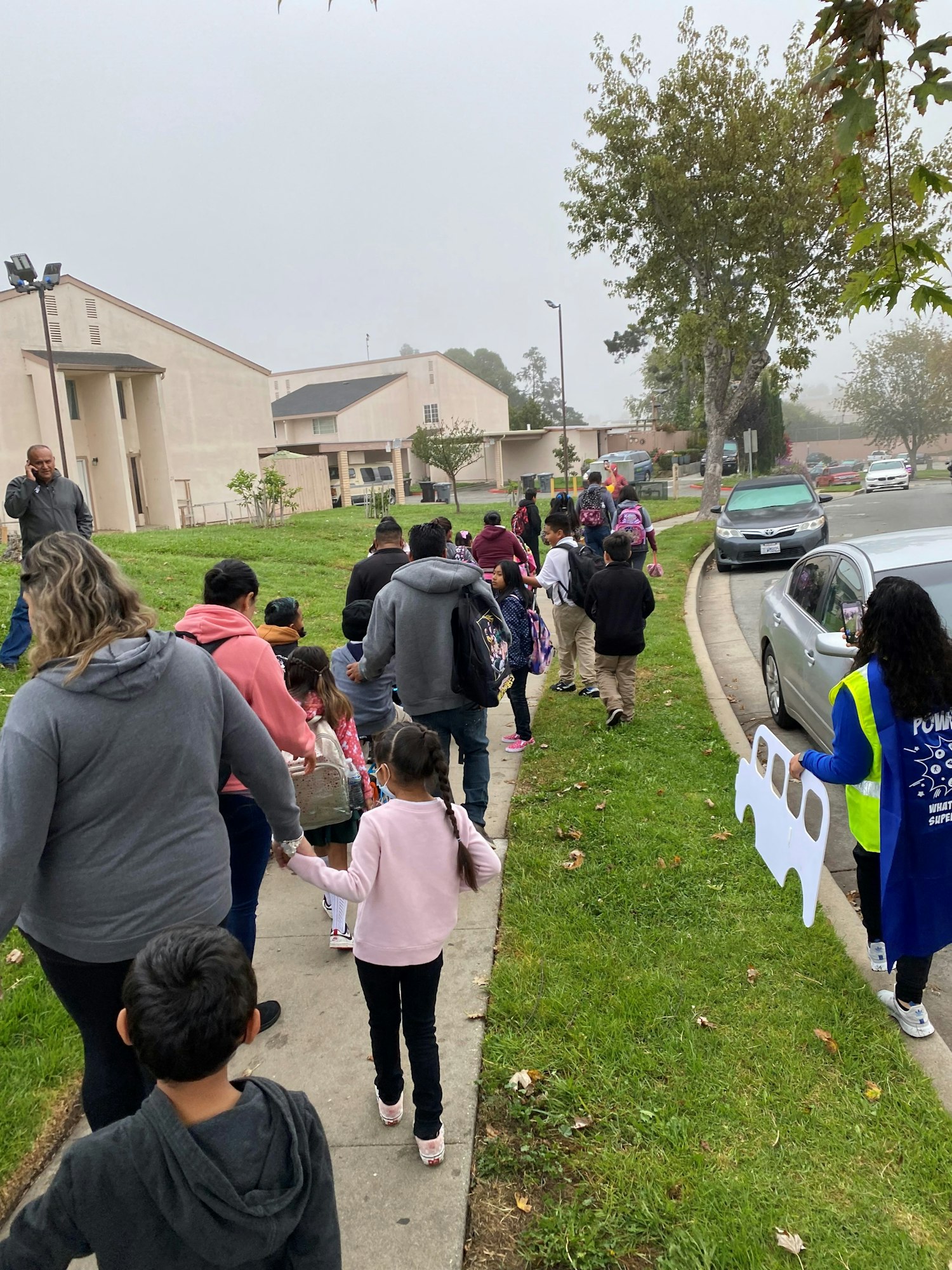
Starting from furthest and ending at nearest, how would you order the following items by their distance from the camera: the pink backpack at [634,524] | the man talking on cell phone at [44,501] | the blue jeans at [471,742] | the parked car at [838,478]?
the parked car at [838,478]
the pink backpack at [634,524]
the man talking on cell phone at [44,501]
the blue jeans at [471,742]

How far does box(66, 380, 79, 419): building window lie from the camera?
100 feet

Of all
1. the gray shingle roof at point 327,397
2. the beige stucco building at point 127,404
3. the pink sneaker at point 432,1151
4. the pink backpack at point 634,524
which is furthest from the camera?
the gray shingle roof at point 327,397

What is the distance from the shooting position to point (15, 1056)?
3586mm

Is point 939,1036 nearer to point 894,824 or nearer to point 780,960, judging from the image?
point 780,960

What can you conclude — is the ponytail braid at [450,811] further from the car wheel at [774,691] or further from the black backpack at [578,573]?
the car wheel at [774,691]

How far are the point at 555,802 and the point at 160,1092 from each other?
14.9 feet

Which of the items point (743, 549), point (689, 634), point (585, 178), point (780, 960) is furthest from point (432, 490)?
point (780, 960)

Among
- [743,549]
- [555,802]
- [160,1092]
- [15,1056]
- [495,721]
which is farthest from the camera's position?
[743,549]

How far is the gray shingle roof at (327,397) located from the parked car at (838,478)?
2722 cm

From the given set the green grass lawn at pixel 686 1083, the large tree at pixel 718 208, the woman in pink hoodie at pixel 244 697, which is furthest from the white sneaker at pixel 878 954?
the large tree at pixel 718 208

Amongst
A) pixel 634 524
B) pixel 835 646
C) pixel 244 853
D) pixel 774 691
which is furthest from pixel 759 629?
pixel 244 853

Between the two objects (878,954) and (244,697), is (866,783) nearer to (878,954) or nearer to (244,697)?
(878,954)

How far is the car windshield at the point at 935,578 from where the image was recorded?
17.7ft

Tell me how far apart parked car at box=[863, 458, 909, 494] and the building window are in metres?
30.0
